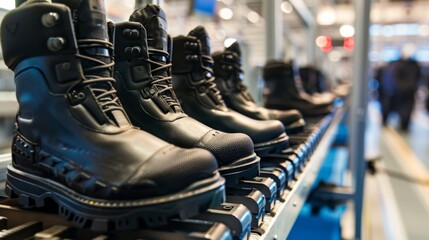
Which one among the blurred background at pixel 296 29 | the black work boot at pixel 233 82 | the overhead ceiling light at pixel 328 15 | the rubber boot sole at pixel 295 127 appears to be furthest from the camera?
the overhead ceiling light at pixel 328 15

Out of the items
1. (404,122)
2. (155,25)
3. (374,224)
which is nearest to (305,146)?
(155,25)

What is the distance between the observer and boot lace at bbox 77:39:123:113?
0.61m

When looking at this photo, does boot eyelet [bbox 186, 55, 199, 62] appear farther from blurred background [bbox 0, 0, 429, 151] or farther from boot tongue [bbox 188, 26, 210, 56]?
blurred background [bbox 0, 0, 429, 151]

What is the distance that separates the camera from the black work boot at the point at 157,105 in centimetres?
71

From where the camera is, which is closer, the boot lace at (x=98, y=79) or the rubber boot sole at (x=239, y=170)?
the boot lace at (x=98, y=79)

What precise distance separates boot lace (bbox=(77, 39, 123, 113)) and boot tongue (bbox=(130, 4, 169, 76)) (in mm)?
134

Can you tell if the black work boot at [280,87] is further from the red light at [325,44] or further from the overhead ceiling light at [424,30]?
the overhead ceiling light at [424,30]

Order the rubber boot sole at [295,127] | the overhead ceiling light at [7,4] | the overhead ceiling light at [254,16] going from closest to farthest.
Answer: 1. the overhead ceiling light at [7,4]
2. the rubber boot sole at [295,127]
3. the overhead ceiling light at [254,16]

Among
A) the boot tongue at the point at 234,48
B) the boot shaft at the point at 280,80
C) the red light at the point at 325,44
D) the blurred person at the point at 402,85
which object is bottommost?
the blurred person at the point at 402,85

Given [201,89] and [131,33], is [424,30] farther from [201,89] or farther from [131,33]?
[131,33]

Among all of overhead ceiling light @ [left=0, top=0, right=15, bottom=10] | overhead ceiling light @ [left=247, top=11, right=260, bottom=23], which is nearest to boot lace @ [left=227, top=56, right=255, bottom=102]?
overhead ceiling light @ [left=0, top=0, right=15, bottom=10]

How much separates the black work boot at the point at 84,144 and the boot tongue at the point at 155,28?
0.12 metres

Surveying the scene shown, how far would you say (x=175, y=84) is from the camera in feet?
3.09

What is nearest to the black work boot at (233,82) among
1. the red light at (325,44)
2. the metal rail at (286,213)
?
the metal rail at (286,213)
